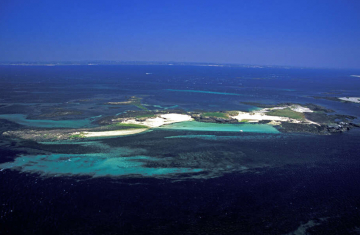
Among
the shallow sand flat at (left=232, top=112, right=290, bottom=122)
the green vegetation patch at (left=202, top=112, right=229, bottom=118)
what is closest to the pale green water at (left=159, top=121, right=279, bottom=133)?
the shallow sand flat at (left=232, top=112, right=290, bottom=122)

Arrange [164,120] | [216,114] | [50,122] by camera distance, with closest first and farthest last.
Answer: [50,122]
[164,120]
[216,114]

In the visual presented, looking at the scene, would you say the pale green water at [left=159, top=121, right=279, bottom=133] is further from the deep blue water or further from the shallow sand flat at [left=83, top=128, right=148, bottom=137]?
the shallow sand flat at [left=83, top=128, right=148, bottom=137]

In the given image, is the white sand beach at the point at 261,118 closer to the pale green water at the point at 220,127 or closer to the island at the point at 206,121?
the island at the point at 206,121

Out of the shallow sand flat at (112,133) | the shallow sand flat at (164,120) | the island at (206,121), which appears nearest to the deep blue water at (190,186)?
the shallow sand flat at (112,133)

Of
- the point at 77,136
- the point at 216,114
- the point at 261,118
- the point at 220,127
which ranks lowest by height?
the point at 77,136

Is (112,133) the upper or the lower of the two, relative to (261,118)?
lower

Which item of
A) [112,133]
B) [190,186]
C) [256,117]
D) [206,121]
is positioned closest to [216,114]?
[206,121]

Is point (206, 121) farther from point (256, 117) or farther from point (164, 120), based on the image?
point (256, 117)
